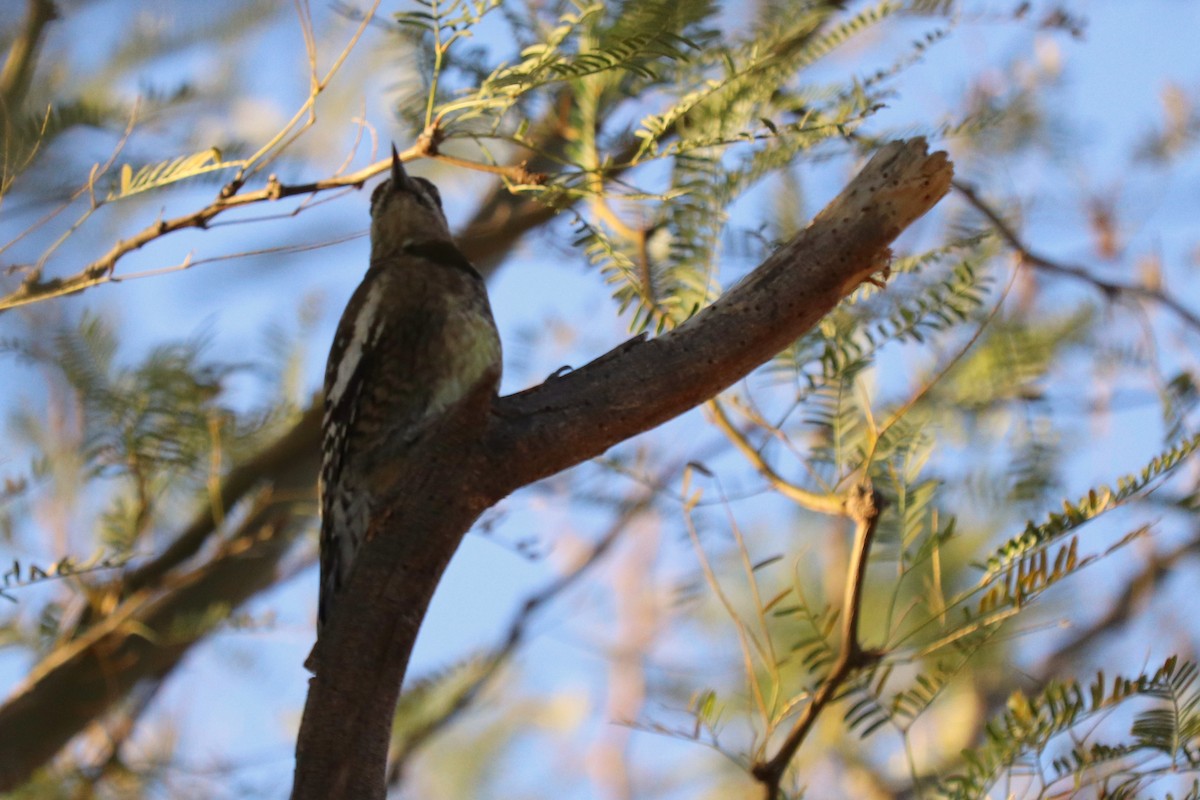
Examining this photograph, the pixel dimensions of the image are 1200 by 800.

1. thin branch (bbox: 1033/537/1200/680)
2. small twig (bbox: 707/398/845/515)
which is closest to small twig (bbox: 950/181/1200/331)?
small twig (bbox: 707/398/845/515)

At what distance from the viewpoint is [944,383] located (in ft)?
11.0

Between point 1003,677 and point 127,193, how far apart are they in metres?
4.01

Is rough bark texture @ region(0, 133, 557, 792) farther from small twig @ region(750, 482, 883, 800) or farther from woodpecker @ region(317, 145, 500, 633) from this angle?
small twig @ region(750, 482, 883, 800)

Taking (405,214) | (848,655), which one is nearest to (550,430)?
(848,655)

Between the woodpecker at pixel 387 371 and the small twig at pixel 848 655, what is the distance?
0.90 metres

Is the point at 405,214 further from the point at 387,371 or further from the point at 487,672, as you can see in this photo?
the point at 487,672

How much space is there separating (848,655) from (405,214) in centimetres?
193

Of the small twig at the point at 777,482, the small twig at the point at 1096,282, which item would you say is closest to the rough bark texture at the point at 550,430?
the small twig at the point at 777,482

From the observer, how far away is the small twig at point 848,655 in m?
2.00

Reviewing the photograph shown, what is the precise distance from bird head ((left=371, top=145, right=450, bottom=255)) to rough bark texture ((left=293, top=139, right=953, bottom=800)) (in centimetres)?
134

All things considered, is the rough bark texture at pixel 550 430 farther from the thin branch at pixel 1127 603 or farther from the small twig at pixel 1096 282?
the thin branch at pixel 1127 603

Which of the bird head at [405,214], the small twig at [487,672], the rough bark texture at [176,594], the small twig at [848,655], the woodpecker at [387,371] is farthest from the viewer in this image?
the small twig at [487,672]

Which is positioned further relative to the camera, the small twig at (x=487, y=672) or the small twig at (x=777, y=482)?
the small twig at (x=487, y=672)

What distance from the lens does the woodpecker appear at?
106 inches
